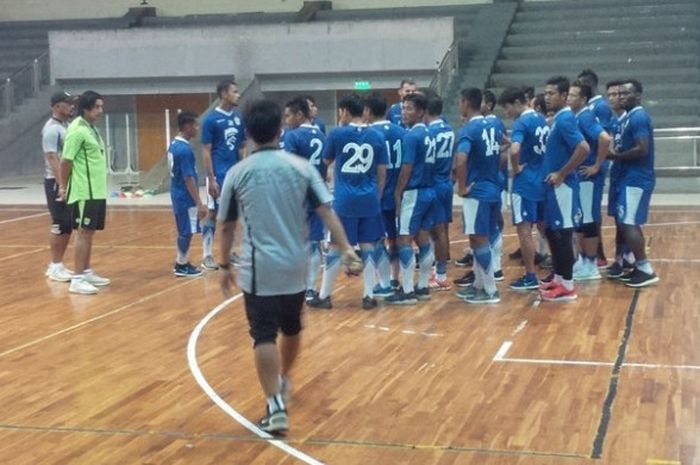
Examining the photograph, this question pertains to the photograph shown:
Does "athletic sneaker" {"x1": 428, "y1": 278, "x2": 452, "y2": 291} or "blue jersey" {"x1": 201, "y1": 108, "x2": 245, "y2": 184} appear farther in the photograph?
"blue jersey" {"x1": 201, "y1": 108, "x2": 245, "y2": 184}

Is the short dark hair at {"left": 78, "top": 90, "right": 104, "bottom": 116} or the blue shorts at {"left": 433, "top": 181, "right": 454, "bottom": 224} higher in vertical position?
the short dark hair at {"left": 78, "top": 90, "right": 104, "bottom": 116}

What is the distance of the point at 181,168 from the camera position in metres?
10.8

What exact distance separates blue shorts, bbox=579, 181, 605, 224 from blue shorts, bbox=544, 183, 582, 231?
2.81 ft

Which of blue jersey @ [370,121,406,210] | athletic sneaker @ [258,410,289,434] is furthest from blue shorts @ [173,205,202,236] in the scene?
athletic sneaker @ [258,410,289,434]

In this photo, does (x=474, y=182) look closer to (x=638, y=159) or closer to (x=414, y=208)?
(x=414, y=208)

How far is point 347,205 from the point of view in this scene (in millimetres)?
8625

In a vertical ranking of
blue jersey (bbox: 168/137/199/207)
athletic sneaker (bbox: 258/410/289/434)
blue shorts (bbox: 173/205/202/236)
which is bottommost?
athletic sneaker (bbox: 258/410/289/434)

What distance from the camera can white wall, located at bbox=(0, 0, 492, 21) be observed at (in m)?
27.1

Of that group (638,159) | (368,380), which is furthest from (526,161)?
(368,380)

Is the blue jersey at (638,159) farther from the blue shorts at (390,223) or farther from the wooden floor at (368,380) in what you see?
the blue shorts at (390,223)

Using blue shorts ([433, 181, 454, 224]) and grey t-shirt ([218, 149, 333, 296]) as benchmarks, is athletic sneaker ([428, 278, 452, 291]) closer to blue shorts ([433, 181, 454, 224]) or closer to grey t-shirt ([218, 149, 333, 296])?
blue shorts ([433, 181, 454, 224])

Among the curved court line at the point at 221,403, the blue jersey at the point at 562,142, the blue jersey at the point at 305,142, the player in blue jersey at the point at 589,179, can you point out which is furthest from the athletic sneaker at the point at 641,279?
the curved court line at the point at 221,403

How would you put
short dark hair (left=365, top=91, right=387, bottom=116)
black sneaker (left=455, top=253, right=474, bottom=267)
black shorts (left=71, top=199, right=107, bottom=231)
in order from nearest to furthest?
short dark hair (left=365, top=91, right=387, bottom=116) → black shorts (left=71, top=199, right=107, bottom=231) → black sneaker (left=455, top=253, right=474, bottom=267)

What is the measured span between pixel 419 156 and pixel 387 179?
1.49ft
